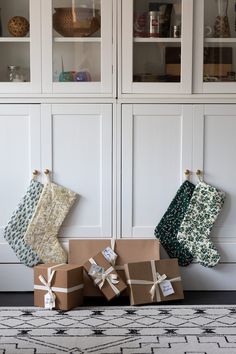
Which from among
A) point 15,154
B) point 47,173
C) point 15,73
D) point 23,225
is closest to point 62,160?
point 47,173

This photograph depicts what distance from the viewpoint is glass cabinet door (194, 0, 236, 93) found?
3.67 m

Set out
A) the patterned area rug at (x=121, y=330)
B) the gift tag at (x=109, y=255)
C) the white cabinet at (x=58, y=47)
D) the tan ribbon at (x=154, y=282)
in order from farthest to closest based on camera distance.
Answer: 1. the white cabinet at (x=58, y=47)
2. the gift tag at (x=109, y=255)
3. the tan ribbon at (x=154, y=282)
4. the patterned area rug at (x=121, y=330)

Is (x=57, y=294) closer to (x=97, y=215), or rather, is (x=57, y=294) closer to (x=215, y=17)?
(x=97, y=215)

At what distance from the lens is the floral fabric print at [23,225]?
367 cm

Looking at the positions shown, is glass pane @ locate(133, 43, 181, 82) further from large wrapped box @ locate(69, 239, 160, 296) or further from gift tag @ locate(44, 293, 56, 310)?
gift tag @ locate(44, 293, 56, 310)

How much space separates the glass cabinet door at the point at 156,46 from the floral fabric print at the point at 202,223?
1.90 ft

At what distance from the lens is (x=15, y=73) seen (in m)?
3.70

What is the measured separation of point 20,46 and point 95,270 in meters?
1.28

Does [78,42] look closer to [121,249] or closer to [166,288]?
[121,249]

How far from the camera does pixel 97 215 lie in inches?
146

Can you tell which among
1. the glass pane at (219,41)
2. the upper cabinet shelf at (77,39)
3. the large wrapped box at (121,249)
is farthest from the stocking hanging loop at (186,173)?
the upper cabinet shelf at (77,39)

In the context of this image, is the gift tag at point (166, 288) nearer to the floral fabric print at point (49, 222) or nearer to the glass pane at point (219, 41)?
the floral fabric print at point (49, 222)

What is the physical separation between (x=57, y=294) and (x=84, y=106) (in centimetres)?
103

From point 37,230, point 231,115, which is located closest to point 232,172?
point 231,115
